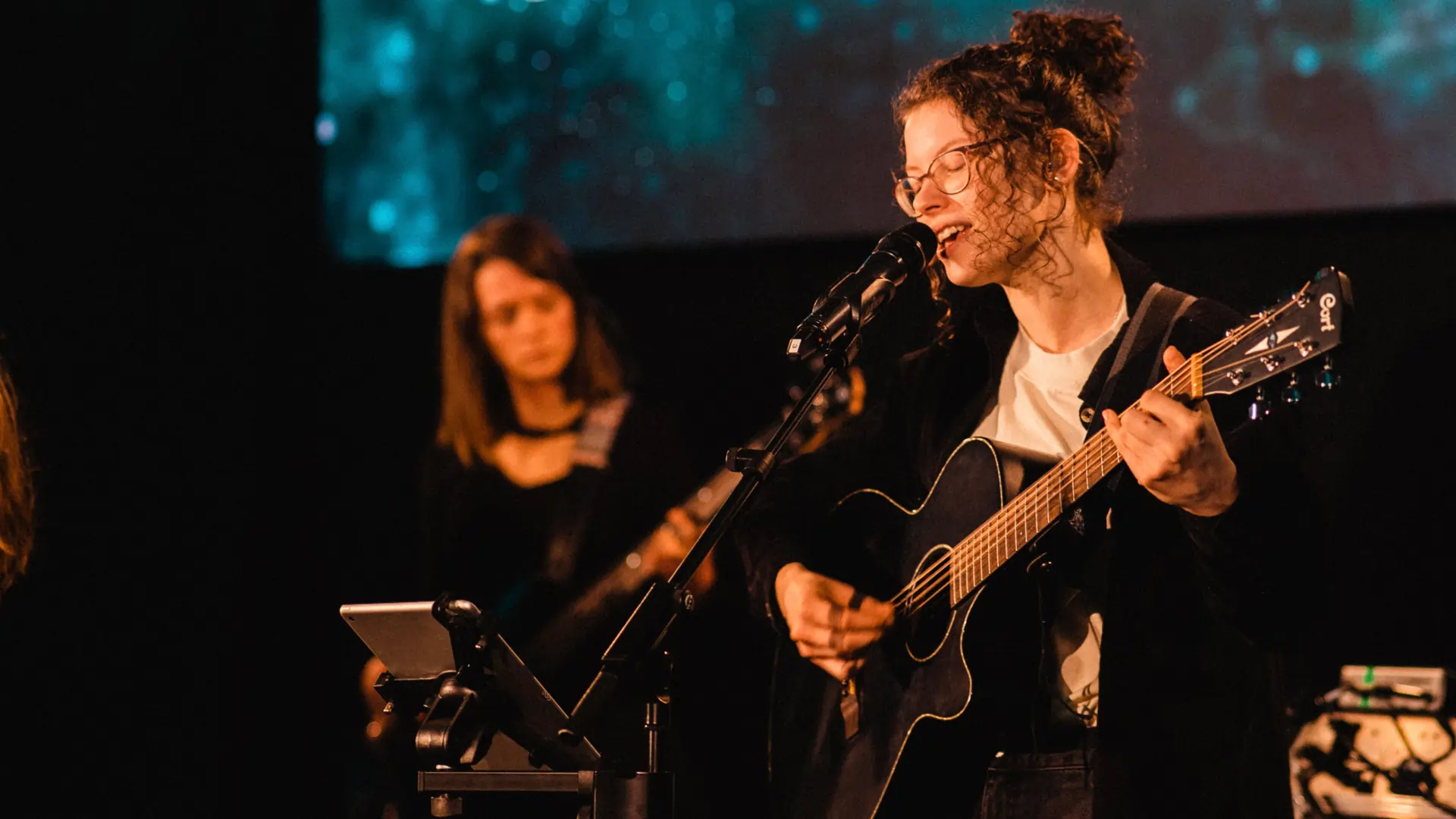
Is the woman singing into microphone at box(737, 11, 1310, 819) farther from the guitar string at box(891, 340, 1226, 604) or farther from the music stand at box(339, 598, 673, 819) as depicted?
the music stand at box(339, 598, 673, 819)

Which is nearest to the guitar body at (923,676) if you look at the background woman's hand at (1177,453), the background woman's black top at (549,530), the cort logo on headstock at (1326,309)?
the background woman's hand at (1177,453)

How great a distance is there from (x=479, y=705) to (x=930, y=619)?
0.78 m

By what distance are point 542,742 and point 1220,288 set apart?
5.86 feet

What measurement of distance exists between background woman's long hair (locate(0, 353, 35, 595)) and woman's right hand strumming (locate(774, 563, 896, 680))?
151cm

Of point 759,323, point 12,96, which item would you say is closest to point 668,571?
point 759,323

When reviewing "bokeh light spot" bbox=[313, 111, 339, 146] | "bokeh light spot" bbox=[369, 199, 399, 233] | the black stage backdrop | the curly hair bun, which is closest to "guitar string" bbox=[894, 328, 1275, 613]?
the curly hair bun

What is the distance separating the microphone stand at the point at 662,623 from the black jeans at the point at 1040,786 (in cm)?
54

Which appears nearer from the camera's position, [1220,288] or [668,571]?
[1220,288]

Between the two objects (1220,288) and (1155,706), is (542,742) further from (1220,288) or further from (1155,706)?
(1220,288)

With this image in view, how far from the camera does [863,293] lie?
76.2 inches

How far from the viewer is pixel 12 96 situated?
3.42 meters

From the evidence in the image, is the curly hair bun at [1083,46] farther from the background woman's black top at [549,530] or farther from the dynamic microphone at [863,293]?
the background woman's black top at [549,530]

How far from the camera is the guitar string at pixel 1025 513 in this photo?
5.97 ft

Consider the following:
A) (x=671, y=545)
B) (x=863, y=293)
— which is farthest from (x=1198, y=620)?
(x=671, y=545)
